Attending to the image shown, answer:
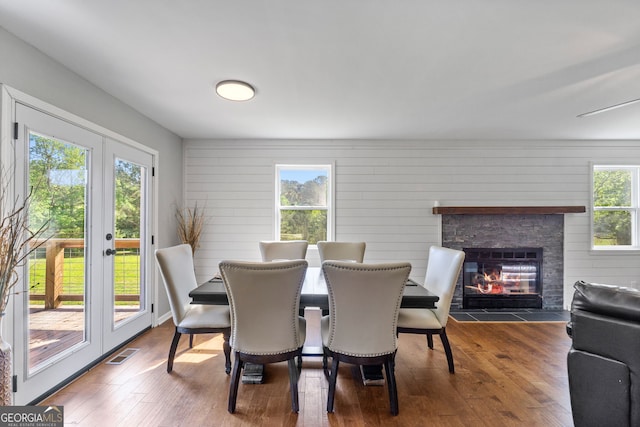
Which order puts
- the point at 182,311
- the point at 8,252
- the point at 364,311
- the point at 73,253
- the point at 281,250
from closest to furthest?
the point at 8,252 → the point at 364,311 → the point at 73,253 → the point at 182,311 → the point at 281,250

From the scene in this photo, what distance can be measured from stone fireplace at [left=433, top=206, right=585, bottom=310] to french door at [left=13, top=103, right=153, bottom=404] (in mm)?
3963

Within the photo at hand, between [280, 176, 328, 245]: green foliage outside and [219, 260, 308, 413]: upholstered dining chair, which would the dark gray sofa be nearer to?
[219, 260, 308, 413]: upholstered dining chair

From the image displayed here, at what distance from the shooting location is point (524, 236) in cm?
426

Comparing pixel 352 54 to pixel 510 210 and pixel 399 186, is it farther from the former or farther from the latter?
pixel 510 210

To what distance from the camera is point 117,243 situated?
2.90 metres

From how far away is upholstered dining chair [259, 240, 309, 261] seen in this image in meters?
3.51

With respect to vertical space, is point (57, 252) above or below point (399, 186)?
below

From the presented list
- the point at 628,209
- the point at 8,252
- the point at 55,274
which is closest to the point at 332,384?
the point at 8,252

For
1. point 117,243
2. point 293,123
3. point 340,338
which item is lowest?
point 340,338

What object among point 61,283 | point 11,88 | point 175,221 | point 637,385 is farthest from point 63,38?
point 637,385

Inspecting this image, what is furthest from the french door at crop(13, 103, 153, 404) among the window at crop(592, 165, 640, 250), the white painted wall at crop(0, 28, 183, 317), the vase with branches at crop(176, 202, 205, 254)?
the window at crop(592, 165, 640, 250)

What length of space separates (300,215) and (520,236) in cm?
315

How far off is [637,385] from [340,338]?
57.3 inches

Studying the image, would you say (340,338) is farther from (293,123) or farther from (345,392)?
(293,123)
